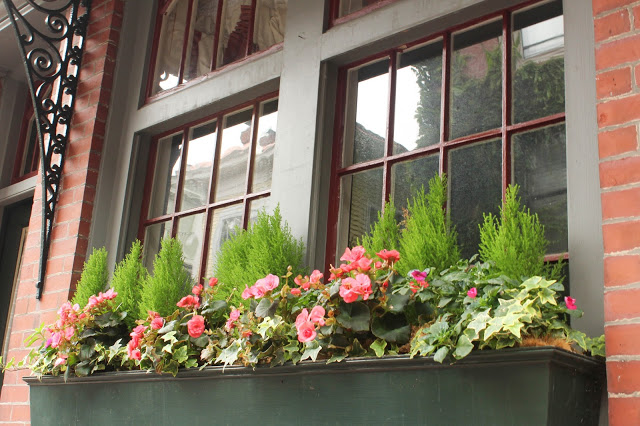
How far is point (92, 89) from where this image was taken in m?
4.14

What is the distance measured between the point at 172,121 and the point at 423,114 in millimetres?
1521

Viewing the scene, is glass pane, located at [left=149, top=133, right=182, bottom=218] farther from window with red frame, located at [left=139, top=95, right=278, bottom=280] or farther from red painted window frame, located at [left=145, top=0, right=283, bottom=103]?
red painted window frame, located at [left=145, top=0, right=283, bottom=103]

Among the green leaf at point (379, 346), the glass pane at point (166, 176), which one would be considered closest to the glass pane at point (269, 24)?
the glass pane at point (166, 176)

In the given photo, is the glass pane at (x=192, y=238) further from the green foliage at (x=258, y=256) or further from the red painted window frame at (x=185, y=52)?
the red painted window frame at (x=185, y=52)

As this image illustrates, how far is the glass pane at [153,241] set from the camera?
382 centimetres

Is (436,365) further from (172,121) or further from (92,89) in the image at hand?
(92,89)

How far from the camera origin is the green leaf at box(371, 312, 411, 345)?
7.16 ft

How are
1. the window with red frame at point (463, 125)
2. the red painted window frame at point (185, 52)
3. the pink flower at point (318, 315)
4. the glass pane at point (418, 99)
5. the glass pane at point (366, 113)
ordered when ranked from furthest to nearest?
the red painted window frame at point (185, 52) → the glass pane at point (366, 113) → the glass pane at point (418, 99) → the window with red frame at point (463, 125) → the pink flower at point (318, 315)

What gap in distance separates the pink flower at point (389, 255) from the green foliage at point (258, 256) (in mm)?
573

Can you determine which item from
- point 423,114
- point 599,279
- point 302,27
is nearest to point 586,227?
point 599,279

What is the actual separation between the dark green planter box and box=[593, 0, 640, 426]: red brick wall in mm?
113

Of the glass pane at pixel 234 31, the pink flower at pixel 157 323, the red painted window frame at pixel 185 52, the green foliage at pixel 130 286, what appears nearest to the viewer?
the pink flower at pixel 157 323

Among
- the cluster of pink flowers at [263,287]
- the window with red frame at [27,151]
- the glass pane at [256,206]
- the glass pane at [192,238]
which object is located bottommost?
the cluster of pink flowers at [263,287]

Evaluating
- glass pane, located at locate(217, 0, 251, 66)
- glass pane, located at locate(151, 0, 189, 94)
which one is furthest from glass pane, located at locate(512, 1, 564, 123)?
glass pane, located at locate(151, 0, 189, 94)
